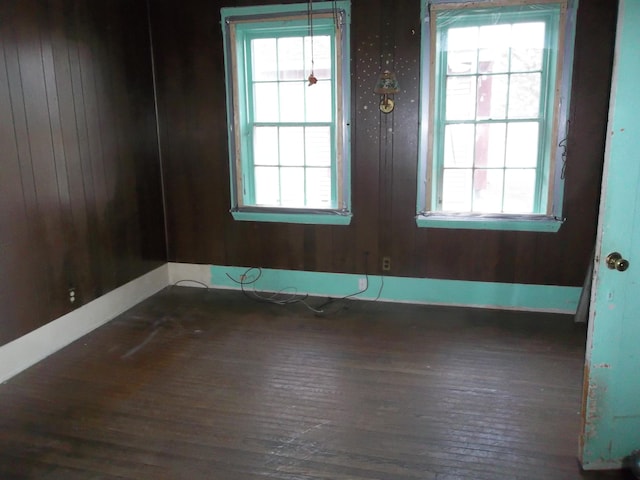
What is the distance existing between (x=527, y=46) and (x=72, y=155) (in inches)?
130

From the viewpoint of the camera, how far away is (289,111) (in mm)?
4070

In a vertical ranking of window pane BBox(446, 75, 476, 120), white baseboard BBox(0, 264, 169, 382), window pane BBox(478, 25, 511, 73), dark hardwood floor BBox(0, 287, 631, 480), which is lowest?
dark hardwood floor BBox(0, 287, 631, 480)

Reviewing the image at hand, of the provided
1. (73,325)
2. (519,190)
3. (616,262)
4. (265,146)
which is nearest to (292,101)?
(265,146)

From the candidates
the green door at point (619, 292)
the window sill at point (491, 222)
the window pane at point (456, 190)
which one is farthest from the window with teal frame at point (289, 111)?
the green door at point (619, 292)

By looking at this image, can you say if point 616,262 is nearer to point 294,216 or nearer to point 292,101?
point 294,216

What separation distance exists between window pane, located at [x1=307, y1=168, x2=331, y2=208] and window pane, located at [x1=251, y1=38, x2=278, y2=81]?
85 cm

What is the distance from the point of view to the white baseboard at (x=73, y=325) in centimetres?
290

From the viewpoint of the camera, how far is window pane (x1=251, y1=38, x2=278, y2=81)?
4012mm

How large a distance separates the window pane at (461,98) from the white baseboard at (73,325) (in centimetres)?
285

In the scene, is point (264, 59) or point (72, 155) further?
point (264, 59)

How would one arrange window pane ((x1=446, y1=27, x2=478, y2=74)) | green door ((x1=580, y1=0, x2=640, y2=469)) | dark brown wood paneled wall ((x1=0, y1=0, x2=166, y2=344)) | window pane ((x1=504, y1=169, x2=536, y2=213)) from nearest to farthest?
1. green door ((x1=580, y1=0, x2=640, y2=469))
2. dark brown wood paneled wall ((x1=0, y1=0, x2=166, y2=344))
3. window pane ((x1=446, y1=27, x2=478, y2=74))
4. window pane ((x1=504, y1=169, x2=536, y2=213))

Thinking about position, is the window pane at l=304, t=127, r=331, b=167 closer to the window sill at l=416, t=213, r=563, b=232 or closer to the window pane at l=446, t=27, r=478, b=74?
the window sill at l=416, t=213, r=563, b=232

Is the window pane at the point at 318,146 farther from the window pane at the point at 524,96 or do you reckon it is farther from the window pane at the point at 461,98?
the window pane at the point at 524,96

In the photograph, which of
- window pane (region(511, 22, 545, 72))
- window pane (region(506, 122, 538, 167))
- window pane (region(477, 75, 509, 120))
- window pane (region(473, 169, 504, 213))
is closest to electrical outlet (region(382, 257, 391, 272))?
window pane (region(473, 169, 504, 213))
